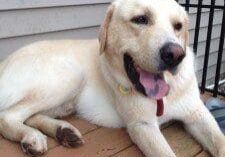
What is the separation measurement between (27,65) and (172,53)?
3.48 feet

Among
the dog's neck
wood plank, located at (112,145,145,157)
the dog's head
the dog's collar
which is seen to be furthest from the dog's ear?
wood plank, located at (112,145,145,157)

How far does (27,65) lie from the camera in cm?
262

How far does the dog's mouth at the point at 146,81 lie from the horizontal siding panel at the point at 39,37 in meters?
1.22

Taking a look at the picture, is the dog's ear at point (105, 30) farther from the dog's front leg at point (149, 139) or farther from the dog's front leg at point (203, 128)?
the dog's front leg at point (203, 128)

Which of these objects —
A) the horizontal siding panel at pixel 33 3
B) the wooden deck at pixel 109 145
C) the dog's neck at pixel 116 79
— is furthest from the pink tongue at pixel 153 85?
the horizontal siding panel at pixel 33 3

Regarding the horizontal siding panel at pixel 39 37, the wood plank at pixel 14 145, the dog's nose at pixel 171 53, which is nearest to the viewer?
the dog's nose at pixel 171 53

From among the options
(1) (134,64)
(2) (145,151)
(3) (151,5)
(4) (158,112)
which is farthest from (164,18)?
(2) (145,151)

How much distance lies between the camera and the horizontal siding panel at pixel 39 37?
3135 millimetres

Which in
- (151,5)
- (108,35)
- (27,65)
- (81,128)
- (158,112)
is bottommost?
(81,128)

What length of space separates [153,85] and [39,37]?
1.38 m

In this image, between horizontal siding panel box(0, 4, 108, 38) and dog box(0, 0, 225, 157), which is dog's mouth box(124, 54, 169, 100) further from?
horizontal siding panel box(0, 4, 108, 38)

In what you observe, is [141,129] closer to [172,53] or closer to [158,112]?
[158,112]

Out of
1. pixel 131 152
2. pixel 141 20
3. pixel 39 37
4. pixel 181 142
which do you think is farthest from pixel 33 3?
pixel 181 142

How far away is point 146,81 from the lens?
7.45 ft
